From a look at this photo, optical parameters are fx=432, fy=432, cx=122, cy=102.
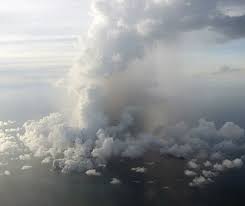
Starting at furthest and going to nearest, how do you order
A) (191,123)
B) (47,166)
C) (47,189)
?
(191,123)
(47,166)
(47,189)

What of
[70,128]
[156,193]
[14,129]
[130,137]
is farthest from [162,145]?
[14,129]

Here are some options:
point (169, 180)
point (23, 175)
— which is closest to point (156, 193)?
point (169, 180)

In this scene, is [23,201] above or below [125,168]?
below

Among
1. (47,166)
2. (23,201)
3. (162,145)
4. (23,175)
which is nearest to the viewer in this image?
(23,201)

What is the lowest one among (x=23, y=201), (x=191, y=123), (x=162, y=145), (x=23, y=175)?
(x=23, y=201)

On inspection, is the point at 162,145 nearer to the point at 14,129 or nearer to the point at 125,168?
the point at 125,168

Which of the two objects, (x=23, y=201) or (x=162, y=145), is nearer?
(x=23, y=201)
